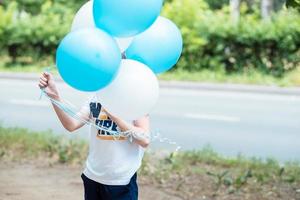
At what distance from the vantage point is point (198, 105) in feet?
41.9

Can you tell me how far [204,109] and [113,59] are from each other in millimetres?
9659

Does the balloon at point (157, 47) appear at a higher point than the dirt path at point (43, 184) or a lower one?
higher

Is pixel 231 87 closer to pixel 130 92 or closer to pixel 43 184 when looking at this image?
pixel 43 184

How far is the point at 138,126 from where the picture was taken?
2.97 meters

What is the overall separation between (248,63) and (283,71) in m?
1.02

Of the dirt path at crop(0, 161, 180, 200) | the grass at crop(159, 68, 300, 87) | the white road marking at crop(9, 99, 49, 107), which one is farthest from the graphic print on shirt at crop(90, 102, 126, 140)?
the grass at crop(159, 68, 300, 87)

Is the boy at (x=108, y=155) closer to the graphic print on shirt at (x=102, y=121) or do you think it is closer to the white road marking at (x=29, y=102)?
the graphic print on shirt at (x=102, y=121)

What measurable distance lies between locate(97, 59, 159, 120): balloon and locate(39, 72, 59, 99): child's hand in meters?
0.31

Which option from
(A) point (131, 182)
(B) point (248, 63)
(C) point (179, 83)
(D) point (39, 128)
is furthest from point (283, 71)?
(A) point (131, 182)

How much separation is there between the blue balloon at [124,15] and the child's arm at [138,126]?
40 cm

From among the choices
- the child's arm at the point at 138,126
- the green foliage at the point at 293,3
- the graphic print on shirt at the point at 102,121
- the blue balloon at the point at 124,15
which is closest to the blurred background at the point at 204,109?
the green foliage at the point at 293,3

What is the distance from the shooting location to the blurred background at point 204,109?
224 inches

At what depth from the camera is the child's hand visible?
3.05 metres

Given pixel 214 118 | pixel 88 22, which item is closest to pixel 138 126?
pixel 88 22
